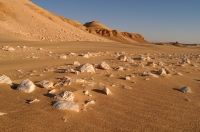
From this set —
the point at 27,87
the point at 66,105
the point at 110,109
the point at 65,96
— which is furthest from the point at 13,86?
the point at 110,109

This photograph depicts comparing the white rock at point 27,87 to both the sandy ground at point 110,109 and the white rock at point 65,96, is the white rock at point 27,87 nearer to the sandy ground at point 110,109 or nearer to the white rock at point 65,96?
the sandy ground at point 110,109

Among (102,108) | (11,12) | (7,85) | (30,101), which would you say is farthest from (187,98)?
(11,12)

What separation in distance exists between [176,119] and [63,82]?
1418 millimetres

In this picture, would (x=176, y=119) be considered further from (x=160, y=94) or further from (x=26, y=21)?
(x=26, y=21)

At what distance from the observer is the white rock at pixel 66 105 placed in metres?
1.78

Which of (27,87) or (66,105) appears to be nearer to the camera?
(66,105)

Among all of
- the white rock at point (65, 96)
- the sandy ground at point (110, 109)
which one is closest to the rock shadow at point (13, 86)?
the sandy ground at point (110, 109)

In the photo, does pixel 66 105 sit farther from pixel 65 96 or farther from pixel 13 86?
pixel 13 86

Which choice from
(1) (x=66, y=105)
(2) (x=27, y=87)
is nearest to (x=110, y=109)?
(1) (x=66, y=105)

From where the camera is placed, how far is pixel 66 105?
5.87 ft

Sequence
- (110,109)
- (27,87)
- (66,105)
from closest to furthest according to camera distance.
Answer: (66,105)
(110,109)
(27,87)

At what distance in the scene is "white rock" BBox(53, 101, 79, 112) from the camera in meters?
1.78

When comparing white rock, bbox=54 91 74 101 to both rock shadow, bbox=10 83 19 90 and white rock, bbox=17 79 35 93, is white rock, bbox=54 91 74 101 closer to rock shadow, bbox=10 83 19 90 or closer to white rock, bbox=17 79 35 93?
white rock, bbox=17 79 35 93

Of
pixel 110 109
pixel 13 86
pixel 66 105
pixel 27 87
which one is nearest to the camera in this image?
pixel 66 105
